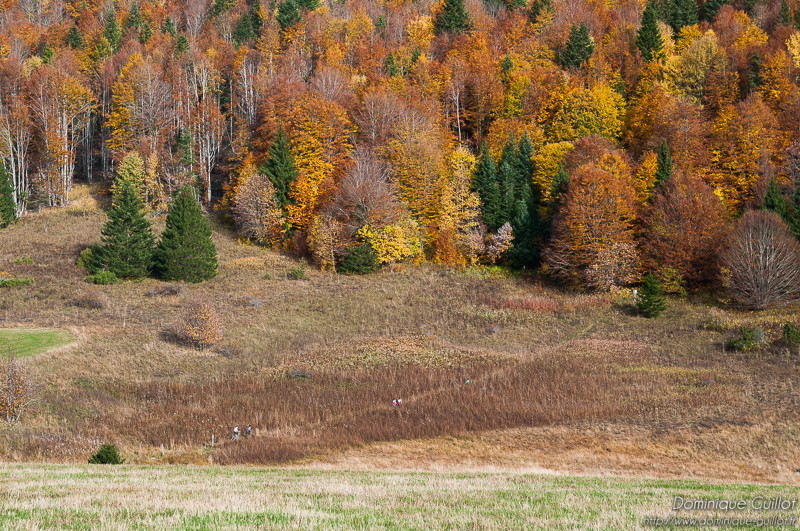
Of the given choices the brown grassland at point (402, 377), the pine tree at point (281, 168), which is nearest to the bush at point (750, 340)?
the brown grassland at point (402, 377)

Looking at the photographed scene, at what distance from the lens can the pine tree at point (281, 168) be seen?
235ft

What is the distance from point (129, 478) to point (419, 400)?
765 inches

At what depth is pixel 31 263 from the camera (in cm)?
5772

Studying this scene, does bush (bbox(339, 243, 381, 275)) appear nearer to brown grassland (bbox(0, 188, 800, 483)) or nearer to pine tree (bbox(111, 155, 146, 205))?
brown grassland (bbox(0, 188, 800, 483))

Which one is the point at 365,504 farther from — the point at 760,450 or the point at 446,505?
the point at 760,450

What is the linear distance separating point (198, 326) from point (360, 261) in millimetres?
23912

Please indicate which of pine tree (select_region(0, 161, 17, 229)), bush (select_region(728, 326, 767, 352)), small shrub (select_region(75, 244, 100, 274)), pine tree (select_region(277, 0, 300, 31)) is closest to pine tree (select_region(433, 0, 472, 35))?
pine tree (select_region(277, 0, 300, 31))

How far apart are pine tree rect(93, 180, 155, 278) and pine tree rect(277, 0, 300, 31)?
61068mm

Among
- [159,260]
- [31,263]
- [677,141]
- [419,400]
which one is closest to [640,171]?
[677,141]

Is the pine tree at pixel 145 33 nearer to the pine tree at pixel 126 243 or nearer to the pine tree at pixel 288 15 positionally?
the pine tree at pixel 288 15

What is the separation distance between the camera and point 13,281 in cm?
5197

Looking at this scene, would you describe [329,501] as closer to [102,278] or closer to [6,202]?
[102,278]

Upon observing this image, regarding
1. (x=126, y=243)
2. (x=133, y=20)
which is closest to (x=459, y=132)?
(x=126, y=243)

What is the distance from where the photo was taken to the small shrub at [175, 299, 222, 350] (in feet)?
138
